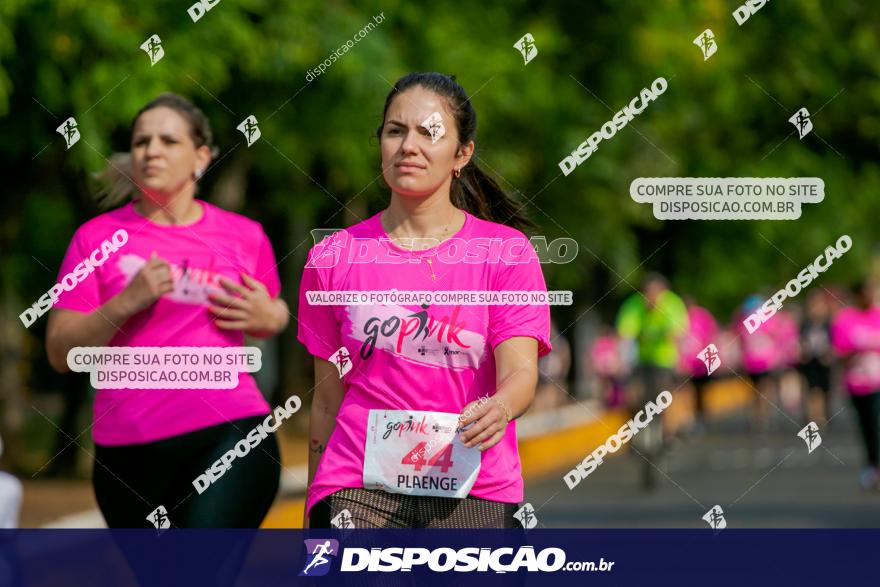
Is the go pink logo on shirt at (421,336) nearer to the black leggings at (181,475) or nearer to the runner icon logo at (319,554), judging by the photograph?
the runner icon logo at (319,554)

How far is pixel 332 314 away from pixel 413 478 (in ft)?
1.54

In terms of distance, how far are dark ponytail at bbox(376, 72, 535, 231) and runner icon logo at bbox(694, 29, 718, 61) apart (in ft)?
31.9

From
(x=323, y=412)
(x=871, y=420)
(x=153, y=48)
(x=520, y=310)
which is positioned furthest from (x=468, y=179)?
(x=871, y=420)

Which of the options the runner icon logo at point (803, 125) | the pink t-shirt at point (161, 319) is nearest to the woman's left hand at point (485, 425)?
the pink t-shirt at point (161, 319)

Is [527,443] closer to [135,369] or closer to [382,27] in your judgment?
[382,27]

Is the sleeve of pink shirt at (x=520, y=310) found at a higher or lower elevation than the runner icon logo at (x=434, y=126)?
lower

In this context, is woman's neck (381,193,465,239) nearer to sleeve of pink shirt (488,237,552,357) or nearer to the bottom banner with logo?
sleeve of pink shirt (488,237,552,357)

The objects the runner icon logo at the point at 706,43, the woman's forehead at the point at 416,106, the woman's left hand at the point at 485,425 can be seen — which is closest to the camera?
the woman's left hand at the point at 485,425

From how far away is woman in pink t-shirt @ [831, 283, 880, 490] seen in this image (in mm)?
14398

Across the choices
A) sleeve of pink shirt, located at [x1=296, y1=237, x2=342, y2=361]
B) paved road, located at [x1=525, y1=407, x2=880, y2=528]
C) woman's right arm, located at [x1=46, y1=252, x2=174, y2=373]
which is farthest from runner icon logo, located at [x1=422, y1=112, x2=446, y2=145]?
paved road, located at [x1=525, y1=407, x2=880, y2=528]

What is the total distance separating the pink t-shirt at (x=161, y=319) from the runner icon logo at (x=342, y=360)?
896mm

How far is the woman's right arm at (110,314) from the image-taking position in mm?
5328

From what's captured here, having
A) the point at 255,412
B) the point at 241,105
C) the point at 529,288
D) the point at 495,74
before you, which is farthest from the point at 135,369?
the point at 495,74

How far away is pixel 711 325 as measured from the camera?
1174 inches
